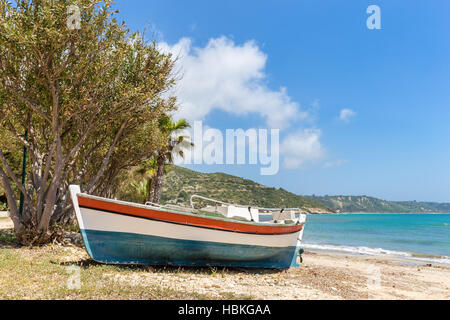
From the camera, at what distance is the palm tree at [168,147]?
20.1 metres

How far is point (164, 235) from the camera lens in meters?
8.32

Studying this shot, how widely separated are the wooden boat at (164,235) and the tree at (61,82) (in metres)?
3.41

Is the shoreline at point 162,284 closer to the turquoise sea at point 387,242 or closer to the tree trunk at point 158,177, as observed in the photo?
the tree trunk at point 158,177

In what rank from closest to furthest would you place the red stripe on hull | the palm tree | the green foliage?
1. the red stripe on hull
2. the palm tree
3. the green foliage

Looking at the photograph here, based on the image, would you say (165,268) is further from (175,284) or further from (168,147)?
(168,147)

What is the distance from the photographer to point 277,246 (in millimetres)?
10836

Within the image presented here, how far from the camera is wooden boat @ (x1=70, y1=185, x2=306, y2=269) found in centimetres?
782

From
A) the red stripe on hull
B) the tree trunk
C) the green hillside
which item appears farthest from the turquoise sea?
the green hillside

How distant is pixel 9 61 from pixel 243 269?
33.6 ft

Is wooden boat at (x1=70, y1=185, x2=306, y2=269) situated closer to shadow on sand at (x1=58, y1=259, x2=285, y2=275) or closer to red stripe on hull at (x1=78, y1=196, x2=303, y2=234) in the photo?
red stripe on hull at (x1=78, y1=196, x2=303, y2=234)

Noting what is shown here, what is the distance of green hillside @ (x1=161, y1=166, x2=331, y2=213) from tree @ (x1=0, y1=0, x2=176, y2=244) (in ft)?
159

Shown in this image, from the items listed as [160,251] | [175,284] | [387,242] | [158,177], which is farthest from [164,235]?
[387,242]
